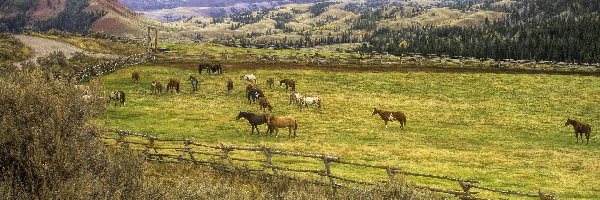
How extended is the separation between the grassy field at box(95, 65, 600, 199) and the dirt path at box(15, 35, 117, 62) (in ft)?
58.7

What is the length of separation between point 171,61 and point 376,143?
4048 cm

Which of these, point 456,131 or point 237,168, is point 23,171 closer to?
point 237,168

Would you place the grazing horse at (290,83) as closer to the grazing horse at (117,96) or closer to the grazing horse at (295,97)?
the grazing horse at (295,97)

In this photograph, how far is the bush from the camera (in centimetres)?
1534

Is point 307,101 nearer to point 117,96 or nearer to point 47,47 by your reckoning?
point 117,96

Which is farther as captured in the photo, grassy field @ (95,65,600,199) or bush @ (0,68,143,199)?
grassy field @ (95,65,600,199)

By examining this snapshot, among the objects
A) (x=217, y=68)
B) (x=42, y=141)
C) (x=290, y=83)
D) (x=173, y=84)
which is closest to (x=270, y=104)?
(x=290, y=83)

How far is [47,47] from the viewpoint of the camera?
7481cm

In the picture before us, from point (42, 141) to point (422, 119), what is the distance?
2967cm

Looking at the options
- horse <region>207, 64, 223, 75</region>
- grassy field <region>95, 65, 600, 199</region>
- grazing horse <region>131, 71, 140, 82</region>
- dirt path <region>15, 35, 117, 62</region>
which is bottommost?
grassy field <region>95, 65, 600, 199</region>

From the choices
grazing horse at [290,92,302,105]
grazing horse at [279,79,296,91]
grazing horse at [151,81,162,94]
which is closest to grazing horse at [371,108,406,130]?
grazing horse at [290,92,302,105]

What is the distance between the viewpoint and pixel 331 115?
131 feet

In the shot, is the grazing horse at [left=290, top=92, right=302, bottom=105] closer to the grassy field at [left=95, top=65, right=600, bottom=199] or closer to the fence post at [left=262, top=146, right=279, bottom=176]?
the grassy field at [left=95, top=65, right=600, bottom=199]

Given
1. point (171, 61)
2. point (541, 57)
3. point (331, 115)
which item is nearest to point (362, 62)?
point (171, 61)
